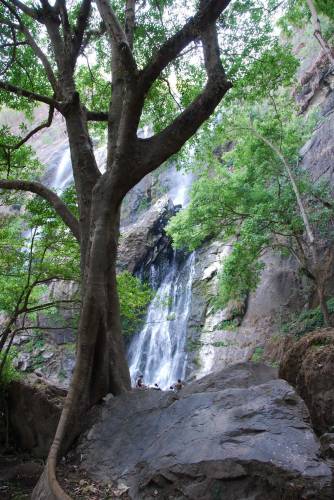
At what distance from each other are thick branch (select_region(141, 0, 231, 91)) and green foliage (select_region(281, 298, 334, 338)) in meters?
9.02

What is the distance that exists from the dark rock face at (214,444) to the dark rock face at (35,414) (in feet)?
6.77

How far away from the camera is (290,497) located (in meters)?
3.08

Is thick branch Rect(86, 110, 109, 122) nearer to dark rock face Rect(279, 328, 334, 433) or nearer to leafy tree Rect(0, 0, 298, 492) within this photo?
leafy tree Rect(0, 0, 298, 492)

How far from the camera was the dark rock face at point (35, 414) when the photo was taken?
7.19 meters

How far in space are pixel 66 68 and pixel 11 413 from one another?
6729 mm

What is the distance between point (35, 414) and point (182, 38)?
6634 millimetres

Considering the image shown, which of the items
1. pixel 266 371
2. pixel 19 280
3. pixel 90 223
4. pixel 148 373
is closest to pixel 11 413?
pixel 19 280

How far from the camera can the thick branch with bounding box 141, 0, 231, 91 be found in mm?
5250

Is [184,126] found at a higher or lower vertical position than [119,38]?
lower

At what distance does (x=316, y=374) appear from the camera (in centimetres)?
386


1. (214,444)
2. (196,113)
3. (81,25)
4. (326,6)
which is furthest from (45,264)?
(326,6)

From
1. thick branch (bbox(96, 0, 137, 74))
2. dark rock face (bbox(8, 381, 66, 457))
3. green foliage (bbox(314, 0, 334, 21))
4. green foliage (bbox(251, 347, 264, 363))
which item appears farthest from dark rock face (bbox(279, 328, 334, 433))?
green foliage (bbox(251, 347, 264, 363))

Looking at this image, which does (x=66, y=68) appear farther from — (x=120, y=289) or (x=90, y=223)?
(x=120, y=289)

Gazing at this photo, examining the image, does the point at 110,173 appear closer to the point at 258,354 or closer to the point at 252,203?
the point at 252,203
